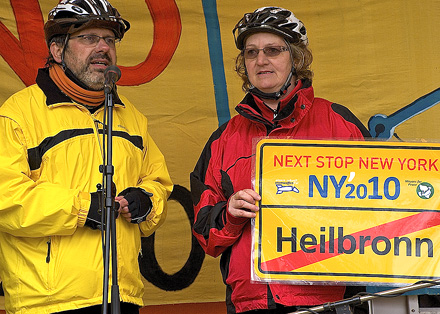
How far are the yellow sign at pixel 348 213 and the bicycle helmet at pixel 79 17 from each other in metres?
1.01

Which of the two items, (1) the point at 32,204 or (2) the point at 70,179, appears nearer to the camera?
(1) the point at 32,204

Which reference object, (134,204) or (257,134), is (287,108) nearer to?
(257,134)

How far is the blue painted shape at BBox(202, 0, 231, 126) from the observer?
13.8ft

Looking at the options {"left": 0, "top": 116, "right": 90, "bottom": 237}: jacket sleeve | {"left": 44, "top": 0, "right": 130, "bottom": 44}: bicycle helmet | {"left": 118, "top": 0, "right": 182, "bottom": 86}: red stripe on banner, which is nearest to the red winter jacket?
{"left": 0, "top": 116, "right": 90, "bottom": 237}: jacket sleeve

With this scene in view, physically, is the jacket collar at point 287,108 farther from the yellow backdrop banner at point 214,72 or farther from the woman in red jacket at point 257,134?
the yellow backdrop banner at point 214,72

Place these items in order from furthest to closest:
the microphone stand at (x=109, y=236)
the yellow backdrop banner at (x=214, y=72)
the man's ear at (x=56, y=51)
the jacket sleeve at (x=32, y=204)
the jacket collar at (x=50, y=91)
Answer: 1. the yellow backdrop banner at (x=214, y=72)
2. the man's ear at (x=56, y=51)
3. the jacket collar at (x=50, y=91)
4. the jacket sleeve at (x=32, y=204)
5. the microphone stand at (x=109, y=236)

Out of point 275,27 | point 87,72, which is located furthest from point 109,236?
point 275,27

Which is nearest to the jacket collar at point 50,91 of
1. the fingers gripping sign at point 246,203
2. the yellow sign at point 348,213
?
the fingers gripping sign at point 246,203

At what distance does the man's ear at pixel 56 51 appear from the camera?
3.31 meters

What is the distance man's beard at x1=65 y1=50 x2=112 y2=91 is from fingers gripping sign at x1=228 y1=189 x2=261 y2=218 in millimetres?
892

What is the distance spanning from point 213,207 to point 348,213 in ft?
1.82

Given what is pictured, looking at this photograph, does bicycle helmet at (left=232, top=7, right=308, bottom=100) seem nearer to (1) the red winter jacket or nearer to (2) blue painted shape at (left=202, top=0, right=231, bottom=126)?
(1) the red winter jacket

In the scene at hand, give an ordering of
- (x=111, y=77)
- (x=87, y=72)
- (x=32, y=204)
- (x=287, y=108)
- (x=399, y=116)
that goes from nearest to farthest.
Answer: (x=111, y=77) < (x=32, y=204) < (x=287, y=108) < (x=87, y=72) < (x=399, y=116)

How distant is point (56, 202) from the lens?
2.89 metres
